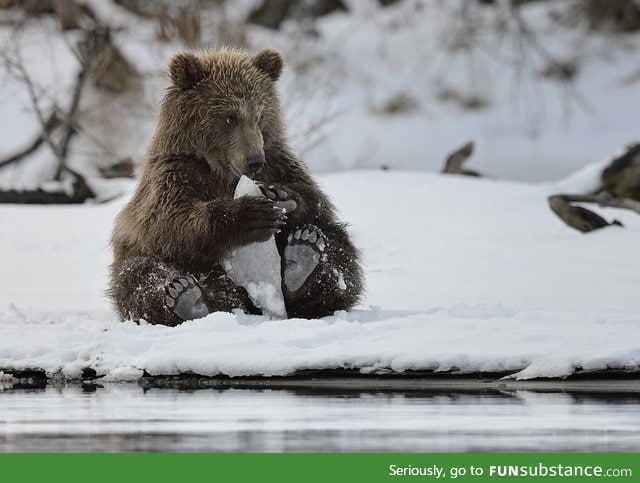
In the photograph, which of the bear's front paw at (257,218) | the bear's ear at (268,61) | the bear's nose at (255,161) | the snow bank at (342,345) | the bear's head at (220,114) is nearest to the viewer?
the snow bank at (342,345)

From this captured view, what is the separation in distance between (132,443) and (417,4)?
63.9ft

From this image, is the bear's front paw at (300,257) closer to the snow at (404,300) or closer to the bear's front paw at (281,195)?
the bear's front paw at (281,195)

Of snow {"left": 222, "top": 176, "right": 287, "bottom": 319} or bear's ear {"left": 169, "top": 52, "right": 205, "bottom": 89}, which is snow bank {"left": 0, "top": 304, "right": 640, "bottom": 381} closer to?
snow {"left": 222, "top": 176, "right": 287, "bottom": 319}

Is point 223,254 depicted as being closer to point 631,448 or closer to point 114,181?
point 631,448

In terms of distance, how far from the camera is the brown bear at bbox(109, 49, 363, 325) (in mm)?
7535

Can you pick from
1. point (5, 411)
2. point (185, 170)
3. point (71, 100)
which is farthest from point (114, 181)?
point (5, 411)

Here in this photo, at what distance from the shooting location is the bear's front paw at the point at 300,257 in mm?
7730

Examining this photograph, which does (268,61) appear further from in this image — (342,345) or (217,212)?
(342,345)

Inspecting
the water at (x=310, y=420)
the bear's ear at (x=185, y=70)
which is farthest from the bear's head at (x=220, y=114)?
the water at (x=310, y=420)

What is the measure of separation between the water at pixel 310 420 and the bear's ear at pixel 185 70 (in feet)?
6.96

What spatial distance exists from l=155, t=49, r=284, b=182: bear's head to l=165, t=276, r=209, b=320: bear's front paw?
727 mm

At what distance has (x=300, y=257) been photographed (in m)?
7.73

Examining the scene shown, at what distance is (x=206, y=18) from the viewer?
744 inches

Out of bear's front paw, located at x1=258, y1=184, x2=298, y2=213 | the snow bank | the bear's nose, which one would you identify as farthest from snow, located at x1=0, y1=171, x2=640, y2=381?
the bear's nose
